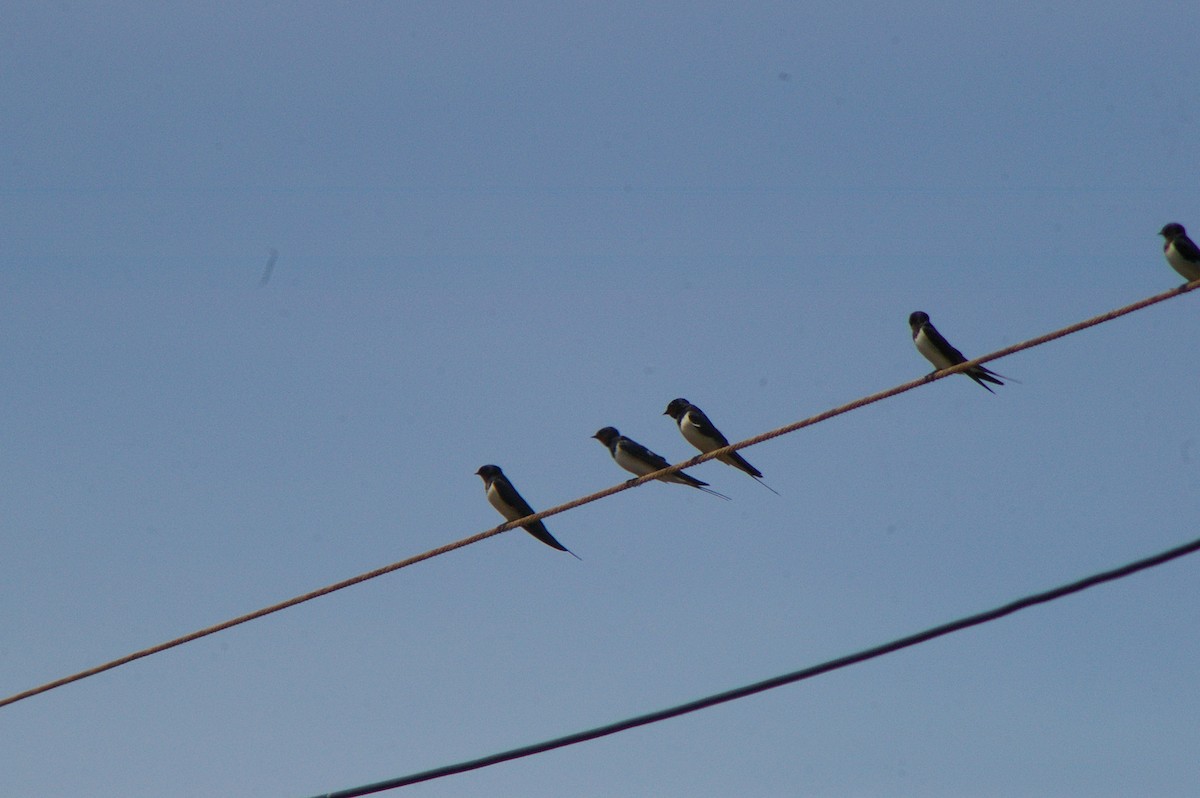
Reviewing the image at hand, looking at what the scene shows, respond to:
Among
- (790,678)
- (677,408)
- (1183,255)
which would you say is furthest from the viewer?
(677,408)

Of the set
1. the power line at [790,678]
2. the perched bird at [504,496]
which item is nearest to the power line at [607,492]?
the power line at [790,678]

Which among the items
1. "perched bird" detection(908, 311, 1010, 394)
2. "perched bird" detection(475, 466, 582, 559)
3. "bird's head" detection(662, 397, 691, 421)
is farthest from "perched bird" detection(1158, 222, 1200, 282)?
"perched bird" detection(475, 466, 582, 559)

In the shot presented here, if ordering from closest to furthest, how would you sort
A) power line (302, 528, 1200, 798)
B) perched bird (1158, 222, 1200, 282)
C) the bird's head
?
power line (302, 528, 1200, 798) → perched bird (1158, 222, 1200, 282) → the bird's head

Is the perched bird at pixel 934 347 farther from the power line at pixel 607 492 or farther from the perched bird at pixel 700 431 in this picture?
the power line at pixel 607 492

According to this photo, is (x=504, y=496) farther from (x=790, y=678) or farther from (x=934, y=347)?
(x=790, y=678)

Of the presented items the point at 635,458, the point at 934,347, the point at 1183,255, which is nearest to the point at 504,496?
the point at 635,458

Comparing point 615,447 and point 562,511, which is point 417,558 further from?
point 615,447

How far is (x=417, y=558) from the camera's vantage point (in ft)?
23.7

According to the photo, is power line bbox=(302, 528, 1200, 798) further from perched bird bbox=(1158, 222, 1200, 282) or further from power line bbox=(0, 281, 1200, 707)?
perched bird bbox=(1158, 222, 1200, 282)

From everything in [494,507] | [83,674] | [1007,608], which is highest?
[494,507]

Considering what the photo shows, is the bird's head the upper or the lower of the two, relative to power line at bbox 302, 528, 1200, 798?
upper

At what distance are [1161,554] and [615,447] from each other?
323 inches

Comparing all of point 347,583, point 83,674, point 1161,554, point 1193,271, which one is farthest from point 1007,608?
point 1193,271

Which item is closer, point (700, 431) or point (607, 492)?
point (607, 492)
